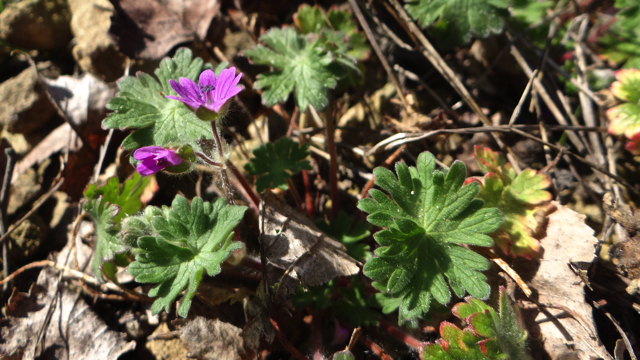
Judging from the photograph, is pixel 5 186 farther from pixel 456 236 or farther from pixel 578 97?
pixel 578 97

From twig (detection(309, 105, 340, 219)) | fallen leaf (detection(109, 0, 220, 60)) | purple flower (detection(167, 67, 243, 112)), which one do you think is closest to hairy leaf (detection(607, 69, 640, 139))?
twig (detection(309, 105, 340, 219))

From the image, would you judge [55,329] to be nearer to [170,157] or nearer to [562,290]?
[170,157]

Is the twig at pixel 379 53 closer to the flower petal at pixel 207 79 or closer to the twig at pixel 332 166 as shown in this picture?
the twig at pixel 332 166

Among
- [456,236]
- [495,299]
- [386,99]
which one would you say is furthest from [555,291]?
[386,99]

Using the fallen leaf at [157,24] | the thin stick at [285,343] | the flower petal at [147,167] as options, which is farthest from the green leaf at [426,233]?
the fallen leaf at [157,24]

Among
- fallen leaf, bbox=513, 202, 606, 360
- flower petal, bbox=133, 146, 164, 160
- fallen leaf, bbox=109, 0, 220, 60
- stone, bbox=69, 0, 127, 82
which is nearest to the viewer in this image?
flower petal, bbox=133, 146, 164, 160

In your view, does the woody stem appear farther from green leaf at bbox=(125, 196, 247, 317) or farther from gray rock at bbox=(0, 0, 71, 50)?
gray rock at bbox=(0, 0, 71, 50)
